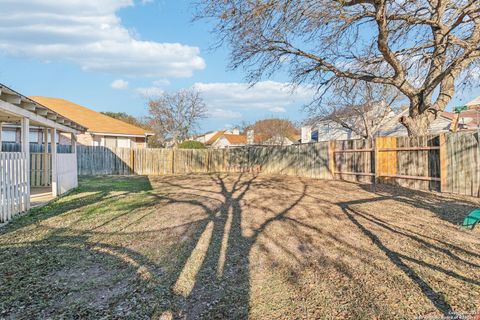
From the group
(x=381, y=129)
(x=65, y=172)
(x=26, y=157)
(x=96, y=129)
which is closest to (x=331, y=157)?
(x=65, y=172)

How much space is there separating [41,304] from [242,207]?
14.5 feet

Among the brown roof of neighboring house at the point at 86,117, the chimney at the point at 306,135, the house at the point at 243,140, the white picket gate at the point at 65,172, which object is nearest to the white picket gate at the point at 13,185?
the white picket gate at the point at 65,172

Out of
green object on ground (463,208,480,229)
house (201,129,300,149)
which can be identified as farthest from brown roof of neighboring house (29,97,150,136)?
green object on ground (463,208,480,229)

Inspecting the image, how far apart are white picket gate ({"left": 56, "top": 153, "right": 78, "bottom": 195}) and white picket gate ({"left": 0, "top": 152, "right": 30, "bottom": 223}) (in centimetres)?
244

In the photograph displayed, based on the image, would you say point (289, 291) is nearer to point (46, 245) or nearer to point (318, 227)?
point (318, 227)

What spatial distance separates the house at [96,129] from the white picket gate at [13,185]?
13740mm

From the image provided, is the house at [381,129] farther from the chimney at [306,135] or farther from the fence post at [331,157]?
the fence post at [331,157]

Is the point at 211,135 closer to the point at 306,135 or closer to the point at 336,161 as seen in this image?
the point at 306,135

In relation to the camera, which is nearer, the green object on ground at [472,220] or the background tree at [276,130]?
Result: the green object on ground at [472,220]

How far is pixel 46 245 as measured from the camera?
3992 millimetres

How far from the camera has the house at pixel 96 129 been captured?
19.0m

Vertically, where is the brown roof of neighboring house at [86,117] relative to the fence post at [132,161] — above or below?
above

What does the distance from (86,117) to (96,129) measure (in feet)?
7.93

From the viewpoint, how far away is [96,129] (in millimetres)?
18938
